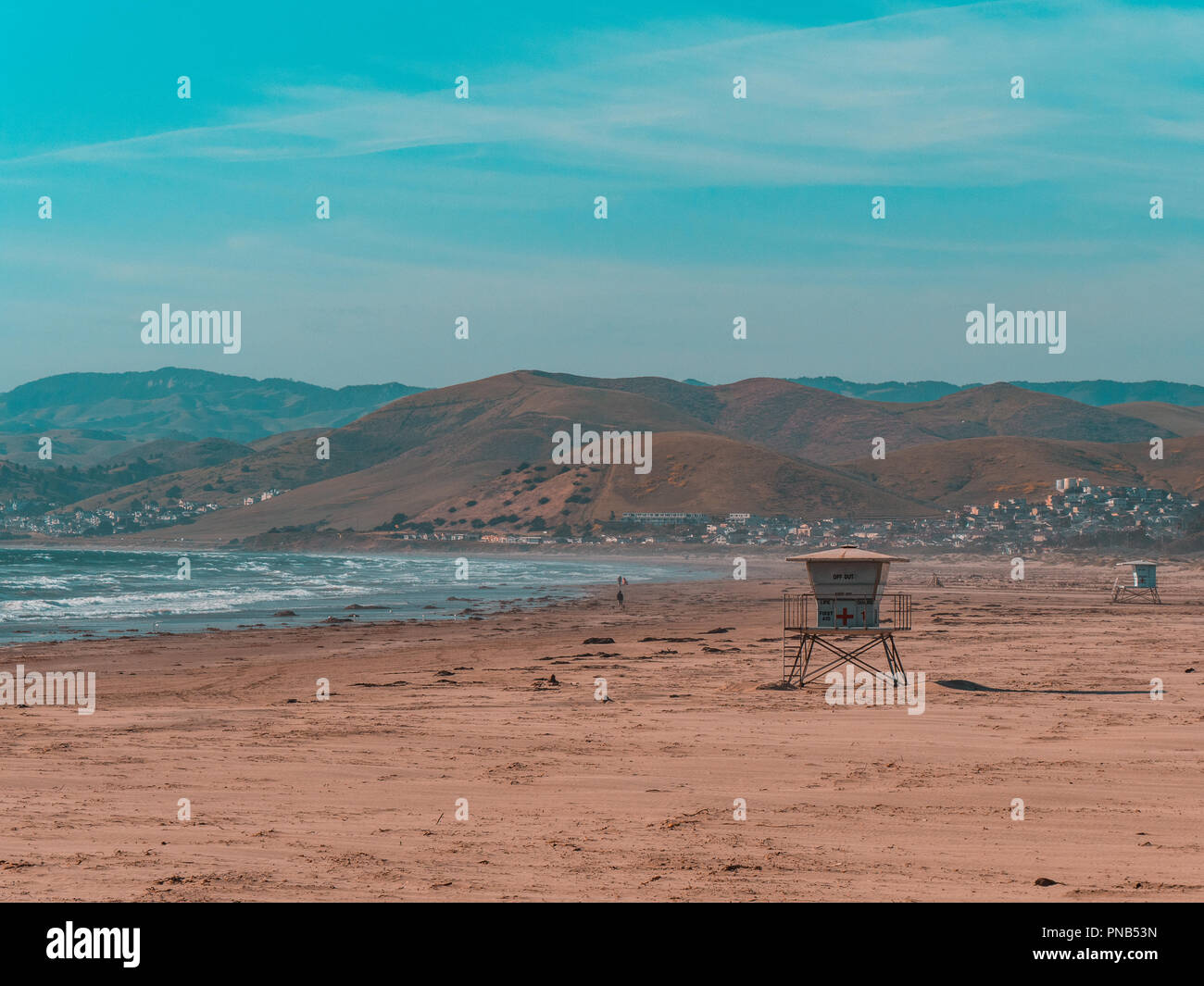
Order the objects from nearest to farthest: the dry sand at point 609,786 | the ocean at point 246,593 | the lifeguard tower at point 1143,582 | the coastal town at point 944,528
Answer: the dry sand at point 609,786
the ocean at point 246,593
the lifeguard tower at point 1143,582
the coastal town at point 944,528

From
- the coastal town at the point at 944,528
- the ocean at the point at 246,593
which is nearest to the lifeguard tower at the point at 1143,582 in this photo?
the ocean at the point at 246,593

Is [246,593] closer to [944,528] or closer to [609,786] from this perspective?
[609,786]

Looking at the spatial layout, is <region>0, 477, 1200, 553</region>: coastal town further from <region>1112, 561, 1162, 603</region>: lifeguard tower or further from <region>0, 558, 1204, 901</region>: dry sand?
<region>0, 558, 1204, 901</region>: dry sand

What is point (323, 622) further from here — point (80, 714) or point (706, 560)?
point (706, 560)

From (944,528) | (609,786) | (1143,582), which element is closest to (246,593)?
(1143,582)

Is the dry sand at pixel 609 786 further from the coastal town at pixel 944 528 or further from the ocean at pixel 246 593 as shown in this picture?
the coastal town at pixel 944 528

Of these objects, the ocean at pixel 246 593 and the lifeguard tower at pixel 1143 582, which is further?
the lifeguard tower at pixel 1143 582
